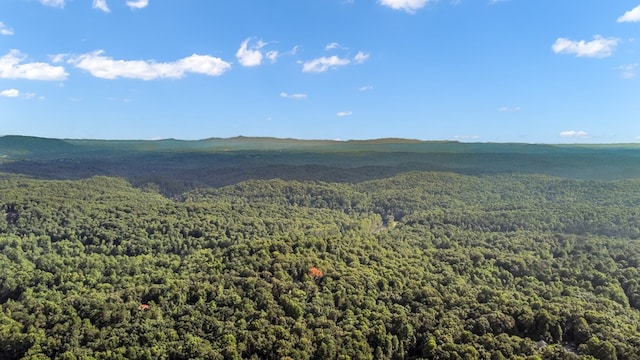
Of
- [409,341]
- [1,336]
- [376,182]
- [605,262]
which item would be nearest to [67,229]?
[1,336]

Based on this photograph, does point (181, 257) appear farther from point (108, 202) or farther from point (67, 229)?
point (108, 202)

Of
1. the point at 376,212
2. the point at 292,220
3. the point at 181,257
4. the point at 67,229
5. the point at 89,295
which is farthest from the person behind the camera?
the point at 376,212

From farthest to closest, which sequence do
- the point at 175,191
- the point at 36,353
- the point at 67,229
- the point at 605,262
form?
the point at 175,191, the point at 67,229, the point at 605,262, the point at 36,353

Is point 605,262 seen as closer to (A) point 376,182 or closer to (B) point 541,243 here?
(B) point 541,243

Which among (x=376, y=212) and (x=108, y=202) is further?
(x=376, y=212)
